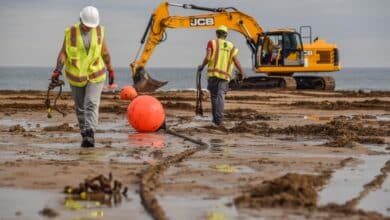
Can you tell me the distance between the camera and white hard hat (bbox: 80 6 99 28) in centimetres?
1245

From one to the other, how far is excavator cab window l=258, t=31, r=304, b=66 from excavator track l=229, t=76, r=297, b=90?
77cm

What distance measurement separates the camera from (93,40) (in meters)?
12.7

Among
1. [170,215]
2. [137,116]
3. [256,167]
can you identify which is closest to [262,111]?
[137,116]

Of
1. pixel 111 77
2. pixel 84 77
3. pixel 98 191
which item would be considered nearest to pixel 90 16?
pixel 84 77

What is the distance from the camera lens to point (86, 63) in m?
12.7

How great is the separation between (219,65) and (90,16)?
17.5ft

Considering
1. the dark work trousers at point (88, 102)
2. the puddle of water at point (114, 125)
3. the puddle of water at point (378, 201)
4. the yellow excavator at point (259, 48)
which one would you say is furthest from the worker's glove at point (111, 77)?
the yellow excavator at point (259, 48)

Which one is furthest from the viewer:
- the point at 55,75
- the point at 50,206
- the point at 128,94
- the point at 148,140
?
the point at 128,94

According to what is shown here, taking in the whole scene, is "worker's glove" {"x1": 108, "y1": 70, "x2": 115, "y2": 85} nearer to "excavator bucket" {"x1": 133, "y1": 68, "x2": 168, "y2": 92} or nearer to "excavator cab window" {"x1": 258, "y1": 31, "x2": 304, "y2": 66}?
"excavator bucket" {"x1": 133, "y1": 68, "x2": 168, "y2": 92}

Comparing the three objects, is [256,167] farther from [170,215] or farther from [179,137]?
[179,137]

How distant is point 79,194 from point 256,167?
2946mm

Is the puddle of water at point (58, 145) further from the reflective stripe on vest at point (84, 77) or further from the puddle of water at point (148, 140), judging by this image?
the reflective stripe on vest at point (84, 77)

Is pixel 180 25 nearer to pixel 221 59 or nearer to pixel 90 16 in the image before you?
pixel 221 59

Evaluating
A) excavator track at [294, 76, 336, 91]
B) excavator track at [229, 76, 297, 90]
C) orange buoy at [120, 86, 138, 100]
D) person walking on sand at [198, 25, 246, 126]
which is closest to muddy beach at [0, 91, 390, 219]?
person walking on sand at [198, 25, 246, 126]
